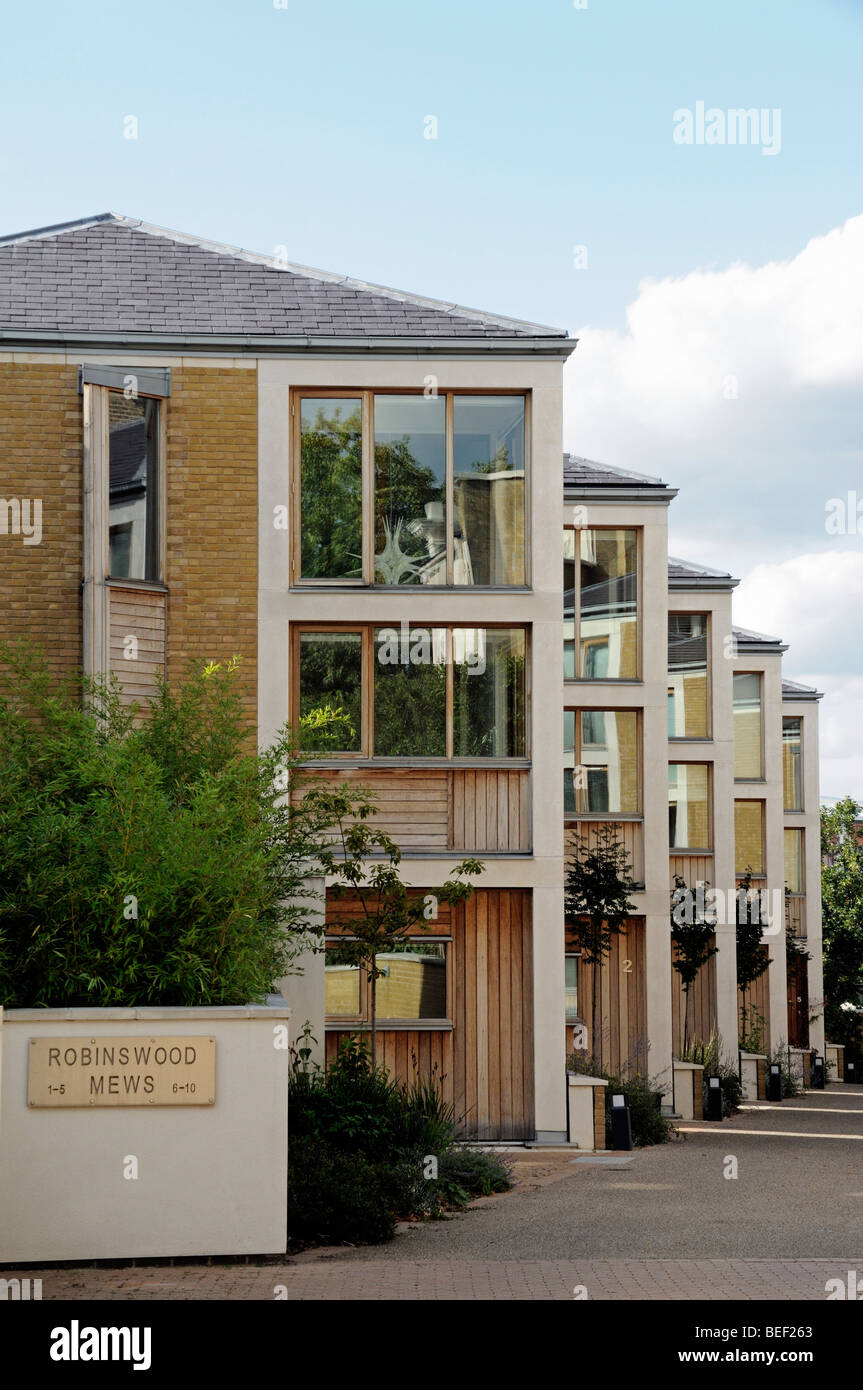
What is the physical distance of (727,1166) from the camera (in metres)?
15.8

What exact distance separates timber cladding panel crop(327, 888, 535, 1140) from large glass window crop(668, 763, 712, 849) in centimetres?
1299

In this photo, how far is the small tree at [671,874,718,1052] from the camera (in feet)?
93.2

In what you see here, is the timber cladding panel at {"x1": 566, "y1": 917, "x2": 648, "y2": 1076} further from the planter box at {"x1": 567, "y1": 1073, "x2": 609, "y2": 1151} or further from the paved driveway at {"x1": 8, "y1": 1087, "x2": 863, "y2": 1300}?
the paved driveway at {"x1": 8, "y1": 1087, "x2": 863, "y2": 1300}

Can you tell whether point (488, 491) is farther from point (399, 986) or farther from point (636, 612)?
point (636, 612)

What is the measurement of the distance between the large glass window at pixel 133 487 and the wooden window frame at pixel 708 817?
48.3 feet

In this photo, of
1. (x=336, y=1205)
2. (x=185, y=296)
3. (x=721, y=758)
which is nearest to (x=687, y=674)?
(x=721, y=758)

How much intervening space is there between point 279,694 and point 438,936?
3.27 m

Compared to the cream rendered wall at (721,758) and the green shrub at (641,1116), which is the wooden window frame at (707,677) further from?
the green shrub at (641,1116)

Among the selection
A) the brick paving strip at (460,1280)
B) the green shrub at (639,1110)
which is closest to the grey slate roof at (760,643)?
the green shrub at (639,1110)

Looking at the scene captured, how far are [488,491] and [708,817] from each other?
1374 centimetres

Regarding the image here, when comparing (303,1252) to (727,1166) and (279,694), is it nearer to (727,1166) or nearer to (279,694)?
(727,1166)

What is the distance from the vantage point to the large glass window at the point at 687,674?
2980 centimetres
